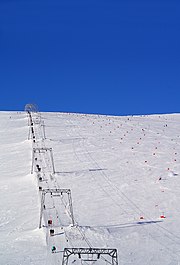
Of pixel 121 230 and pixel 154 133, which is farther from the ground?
pixel 154 133

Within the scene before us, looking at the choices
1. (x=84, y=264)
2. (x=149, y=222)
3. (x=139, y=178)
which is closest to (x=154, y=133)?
(x=139, y=178)

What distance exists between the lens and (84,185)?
101ft

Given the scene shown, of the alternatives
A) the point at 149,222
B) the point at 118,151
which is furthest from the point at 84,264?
the point at 118,151

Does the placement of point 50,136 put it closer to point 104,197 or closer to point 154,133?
point 154,133

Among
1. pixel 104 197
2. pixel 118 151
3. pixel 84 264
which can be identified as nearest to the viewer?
pixel 84 264

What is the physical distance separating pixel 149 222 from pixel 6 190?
12.0m

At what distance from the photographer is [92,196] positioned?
28516 mm

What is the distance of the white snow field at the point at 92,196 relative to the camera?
20297mm

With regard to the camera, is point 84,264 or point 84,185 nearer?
point 84,264

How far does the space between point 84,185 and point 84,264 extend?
12.9 meters

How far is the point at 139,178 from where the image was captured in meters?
32.5

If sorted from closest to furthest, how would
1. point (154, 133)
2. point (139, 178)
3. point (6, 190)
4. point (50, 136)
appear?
point (6, 190)
point (139, 178)
point (50, 136)
point (154, 133)

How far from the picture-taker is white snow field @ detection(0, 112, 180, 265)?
20.3 m

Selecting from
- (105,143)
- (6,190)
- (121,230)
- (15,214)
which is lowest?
(121,230)
